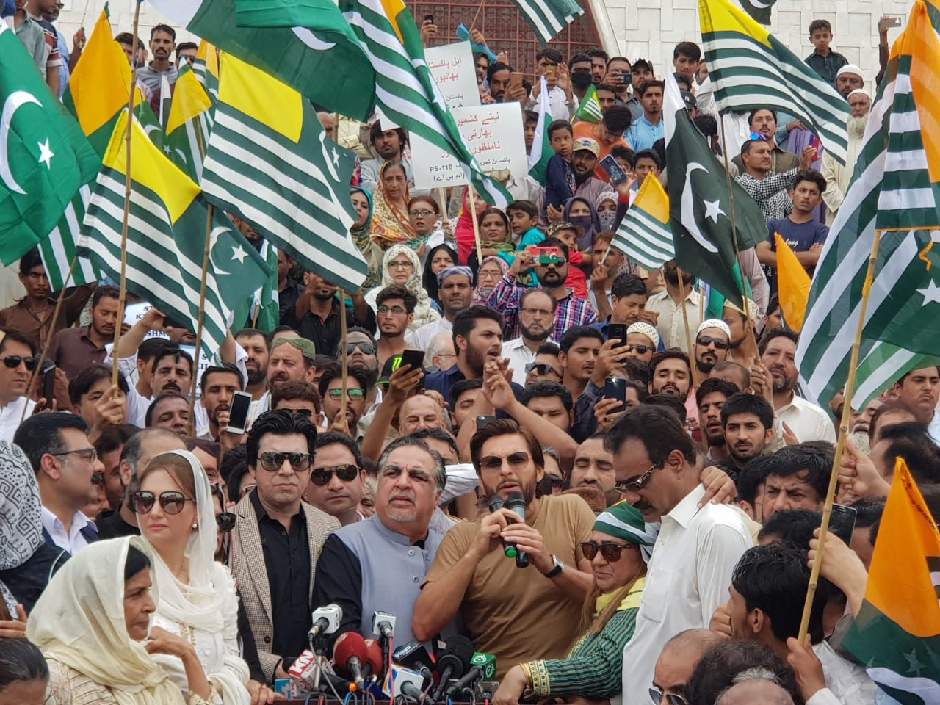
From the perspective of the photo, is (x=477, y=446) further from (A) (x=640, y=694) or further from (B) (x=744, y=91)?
(B) (x=744, y=91)

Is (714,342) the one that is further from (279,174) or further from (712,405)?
(279,174)

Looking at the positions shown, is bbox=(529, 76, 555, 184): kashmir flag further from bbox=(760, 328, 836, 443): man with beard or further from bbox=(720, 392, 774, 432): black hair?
bbox=(720, 392, 774, 432): black hair

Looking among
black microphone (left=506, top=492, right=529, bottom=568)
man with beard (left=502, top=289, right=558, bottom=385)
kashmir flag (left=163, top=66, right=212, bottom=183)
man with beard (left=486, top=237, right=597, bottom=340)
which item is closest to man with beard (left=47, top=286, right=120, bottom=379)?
kashmir flag (left=163, top=66, right=212, bottom=183)

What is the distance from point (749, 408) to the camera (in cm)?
838

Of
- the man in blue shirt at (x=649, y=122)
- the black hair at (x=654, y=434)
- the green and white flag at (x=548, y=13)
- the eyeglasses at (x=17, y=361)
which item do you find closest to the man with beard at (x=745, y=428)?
the black hair at (x=654, y=434)

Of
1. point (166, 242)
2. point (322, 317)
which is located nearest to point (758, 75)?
point (166, 242)

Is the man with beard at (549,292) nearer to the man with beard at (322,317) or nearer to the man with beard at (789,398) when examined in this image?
the man with beard at (322,317)

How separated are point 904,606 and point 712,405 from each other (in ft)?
13.6

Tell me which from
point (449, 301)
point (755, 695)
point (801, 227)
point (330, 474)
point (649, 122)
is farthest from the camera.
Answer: point (649, 122)

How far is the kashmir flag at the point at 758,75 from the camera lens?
10359 mm

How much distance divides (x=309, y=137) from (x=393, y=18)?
3.00ft

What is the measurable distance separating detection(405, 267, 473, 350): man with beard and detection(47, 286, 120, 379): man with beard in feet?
7.03

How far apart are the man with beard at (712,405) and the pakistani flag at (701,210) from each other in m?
0.90

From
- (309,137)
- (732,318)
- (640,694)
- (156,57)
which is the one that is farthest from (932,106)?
(156,57)
